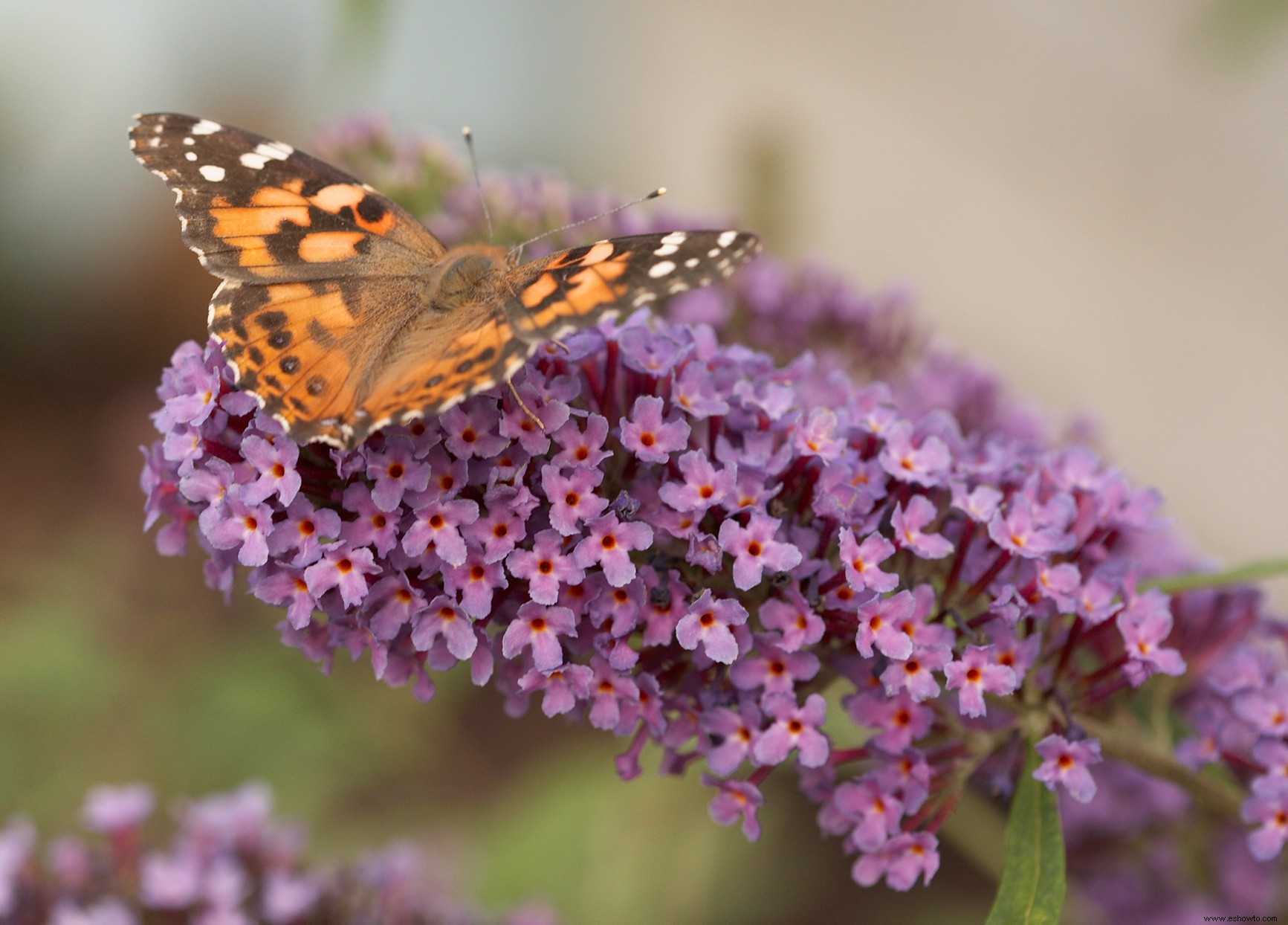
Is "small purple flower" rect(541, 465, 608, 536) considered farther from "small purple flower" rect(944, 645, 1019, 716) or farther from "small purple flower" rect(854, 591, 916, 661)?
"small purple flower" rect(944, 645, 1019, 716)

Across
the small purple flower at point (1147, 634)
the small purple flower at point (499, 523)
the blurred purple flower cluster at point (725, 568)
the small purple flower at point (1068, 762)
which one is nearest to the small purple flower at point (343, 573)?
the blurred purple flower cluster at point (725, 568)

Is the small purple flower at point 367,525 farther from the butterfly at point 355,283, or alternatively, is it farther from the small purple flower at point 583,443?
the small purple flower at point 583,443

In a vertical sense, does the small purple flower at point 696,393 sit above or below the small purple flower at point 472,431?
above

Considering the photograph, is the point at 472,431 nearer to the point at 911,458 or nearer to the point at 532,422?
the point at 532,422

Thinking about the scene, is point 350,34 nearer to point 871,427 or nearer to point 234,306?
point 234,306

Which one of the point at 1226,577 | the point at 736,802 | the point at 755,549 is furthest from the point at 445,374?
the point at 1226,577

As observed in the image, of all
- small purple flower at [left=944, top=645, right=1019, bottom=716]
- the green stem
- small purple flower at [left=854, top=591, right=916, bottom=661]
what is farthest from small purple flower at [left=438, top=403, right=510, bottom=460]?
the green stem
